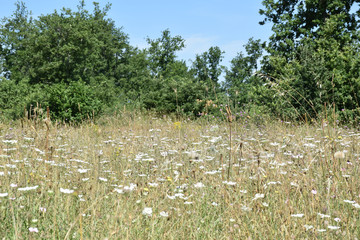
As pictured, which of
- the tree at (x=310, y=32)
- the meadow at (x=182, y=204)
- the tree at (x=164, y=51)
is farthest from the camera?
the tree at (x=164, y=51)

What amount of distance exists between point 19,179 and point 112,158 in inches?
69.9

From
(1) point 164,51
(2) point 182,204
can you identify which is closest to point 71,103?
(2) point 182,204

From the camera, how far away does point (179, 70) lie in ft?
135

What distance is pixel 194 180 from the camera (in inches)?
145

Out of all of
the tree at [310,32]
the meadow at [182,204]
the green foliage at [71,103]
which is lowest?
the meadow at [182,204]

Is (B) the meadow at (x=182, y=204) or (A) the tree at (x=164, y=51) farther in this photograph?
(A) the tree at (x=164, y=51)

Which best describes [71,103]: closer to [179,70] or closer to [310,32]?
[310,32]

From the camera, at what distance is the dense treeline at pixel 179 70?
42.3 ft

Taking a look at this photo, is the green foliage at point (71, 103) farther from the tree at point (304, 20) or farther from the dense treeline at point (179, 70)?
the tree at point (304, 20)

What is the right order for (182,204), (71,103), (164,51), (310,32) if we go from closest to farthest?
(182,204) < (71,103) < (310,32) < (164,51)

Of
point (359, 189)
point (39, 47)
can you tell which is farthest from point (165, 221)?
point (39, 47)

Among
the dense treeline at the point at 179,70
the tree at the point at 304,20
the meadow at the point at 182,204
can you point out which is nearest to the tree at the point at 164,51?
the dense treeline at the point at 179,70

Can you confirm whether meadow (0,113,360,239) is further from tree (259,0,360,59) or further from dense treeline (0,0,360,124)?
tree (259,0,360,59)

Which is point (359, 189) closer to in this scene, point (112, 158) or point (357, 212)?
point (357, 212)
